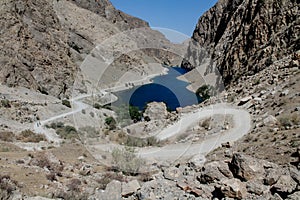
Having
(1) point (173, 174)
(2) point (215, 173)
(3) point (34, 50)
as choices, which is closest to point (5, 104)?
(3) point (34, 50)

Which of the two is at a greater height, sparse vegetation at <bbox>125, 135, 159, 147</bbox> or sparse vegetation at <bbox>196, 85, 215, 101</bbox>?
sparse vegetation at <bbox>196, 85, 215, 101</bbox>

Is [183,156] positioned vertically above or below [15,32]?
below

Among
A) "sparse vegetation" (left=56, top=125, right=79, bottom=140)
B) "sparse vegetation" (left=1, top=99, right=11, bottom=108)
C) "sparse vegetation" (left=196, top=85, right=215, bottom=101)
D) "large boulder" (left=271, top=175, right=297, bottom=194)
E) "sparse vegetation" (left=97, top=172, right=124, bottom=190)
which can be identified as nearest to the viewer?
"large boulder" (left=271, top=175, right=297, bottom=194)

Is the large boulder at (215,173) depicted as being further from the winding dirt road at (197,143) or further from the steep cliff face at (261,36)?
the steep cliff face at (261,36)

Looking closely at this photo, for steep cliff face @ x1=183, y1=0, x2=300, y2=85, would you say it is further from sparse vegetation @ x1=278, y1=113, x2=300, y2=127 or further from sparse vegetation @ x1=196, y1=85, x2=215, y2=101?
sparse vegetation @ x1=278, y1=113, x2=300, y2=127

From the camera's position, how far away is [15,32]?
45.1 m

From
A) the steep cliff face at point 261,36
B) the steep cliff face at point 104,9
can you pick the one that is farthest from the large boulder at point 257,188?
the steep cliff face at point 104,9

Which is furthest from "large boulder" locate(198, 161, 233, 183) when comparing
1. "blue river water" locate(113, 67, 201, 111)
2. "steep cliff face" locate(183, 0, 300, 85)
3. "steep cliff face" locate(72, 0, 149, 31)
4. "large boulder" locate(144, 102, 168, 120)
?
"steep cliff face" locate(72, 0, 149, 31)

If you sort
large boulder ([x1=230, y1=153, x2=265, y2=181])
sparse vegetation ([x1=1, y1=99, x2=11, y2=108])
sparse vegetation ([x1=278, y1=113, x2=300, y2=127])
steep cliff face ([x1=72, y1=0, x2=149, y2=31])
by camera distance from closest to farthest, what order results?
1. large boulder ([x1=230, y1=153, x2=265, y2=181])
2. sparse vegetation ([x1=278, y1=113, x2=300, y2=127])
3. sparse vegetation ([x1=1, y1=99, x2=11, y2=108])
4. steep cliff face ([x1=72, y1=0, x2=149, y2=31])

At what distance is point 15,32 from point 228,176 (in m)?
44.6

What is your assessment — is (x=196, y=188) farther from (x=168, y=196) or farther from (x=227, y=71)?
(x=227, y=71)

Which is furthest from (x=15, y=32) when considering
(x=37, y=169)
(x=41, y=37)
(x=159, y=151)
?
(x=37, y=169)

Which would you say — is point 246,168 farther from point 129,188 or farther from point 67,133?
point 67,133

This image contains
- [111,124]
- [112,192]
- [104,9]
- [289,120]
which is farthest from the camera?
[104,9]
